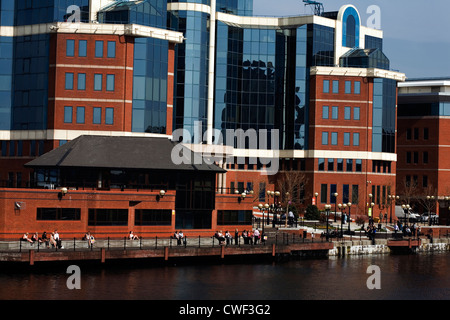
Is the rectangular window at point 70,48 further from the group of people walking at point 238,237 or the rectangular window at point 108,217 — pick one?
the group of people walking at point 238,237

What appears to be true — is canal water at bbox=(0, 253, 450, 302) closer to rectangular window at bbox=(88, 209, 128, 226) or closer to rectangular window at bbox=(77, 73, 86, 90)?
rectangular window at bbox=(88, 209, 128, 226)

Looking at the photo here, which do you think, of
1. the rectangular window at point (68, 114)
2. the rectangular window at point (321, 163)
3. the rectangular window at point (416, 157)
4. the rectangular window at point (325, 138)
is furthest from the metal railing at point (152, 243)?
the rectangular window at point (416, 157)

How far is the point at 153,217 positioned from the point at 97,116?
24.5 metres

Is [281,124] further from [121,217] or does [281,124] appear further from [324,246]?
[121,217]

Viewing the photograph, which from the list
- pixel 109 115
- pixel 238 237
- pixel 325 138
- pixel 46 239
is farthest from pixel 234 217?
pixel 325 138

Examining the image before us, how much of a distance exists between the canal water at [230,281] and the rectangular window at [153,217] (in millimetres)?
8412

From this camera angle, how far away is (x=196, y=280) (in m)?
74.6

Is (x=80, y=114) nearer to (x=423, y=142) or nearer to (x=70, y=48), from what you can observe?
(x=70, y=48)
